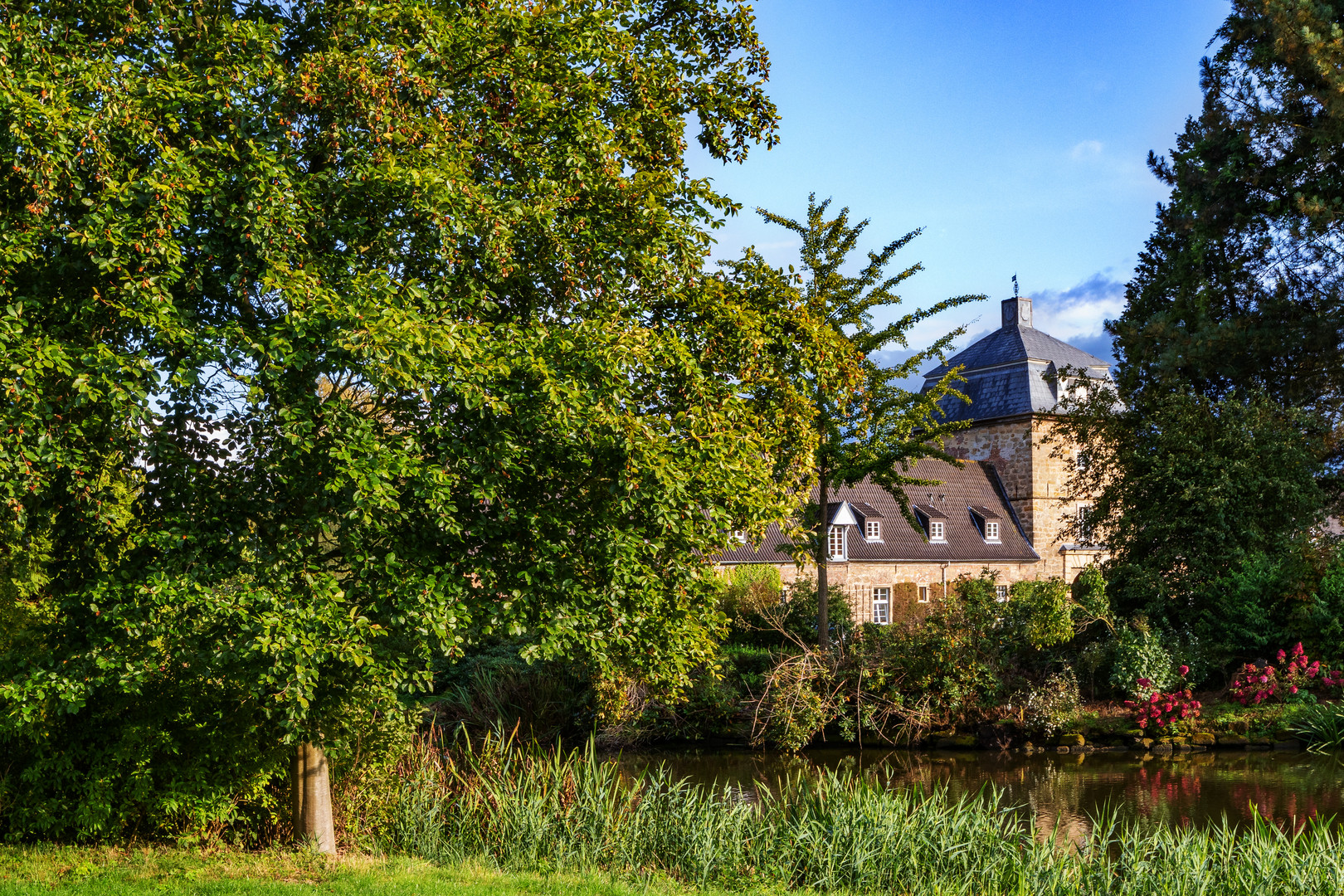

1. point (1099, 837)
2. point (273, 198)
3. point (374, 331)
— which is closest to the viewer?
point (374, 331)

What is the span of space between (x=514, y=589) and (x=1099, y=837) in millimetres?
7649

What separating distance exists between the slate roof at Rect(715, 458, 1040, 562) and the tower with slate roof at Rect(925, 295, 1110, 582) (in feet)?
2.44

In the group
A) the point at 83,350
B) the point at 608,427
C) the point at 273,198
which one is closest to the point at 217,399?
the point at 83,350

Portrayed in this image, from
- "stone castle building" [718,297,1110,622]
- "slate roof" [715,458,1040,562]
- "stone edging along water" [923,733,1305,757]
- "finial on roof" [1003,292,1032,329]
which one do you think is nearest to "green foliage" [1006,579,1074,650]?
"stone edging along water" [923,733,1305,757]

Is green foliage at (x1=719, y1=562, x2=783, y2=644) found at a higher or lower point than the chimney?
lower

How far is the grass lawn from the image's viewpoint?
7234 millimetres

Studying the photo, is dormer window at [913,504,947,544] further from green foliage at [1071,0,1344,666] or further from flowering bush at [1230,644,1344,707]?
flowering bush at [1230,644,1344,707]

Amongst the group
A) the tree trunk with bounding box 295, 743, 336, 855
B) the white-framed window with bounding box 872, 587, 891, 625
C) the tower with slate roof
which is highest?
the tower with slate roof

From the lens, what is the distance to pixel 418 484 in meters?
6.72

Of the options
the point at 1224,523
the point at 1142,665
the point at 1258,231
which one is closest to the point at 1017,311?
the point at 1258,231

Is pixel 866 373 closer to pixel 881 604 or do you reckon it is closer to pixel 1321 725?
pixel 1321 725

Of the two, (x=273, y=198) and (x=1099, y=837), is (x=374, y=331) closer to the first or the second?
(x=273, y=198)

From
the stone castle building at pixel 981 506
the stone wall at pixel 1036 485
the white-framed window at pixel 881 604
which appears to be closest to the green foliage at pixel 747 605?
the stone castle building at pixel 981 506

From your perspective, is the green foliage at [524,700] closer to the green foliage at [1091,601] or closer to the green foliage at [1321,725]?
the green foliage at [1091,601]
